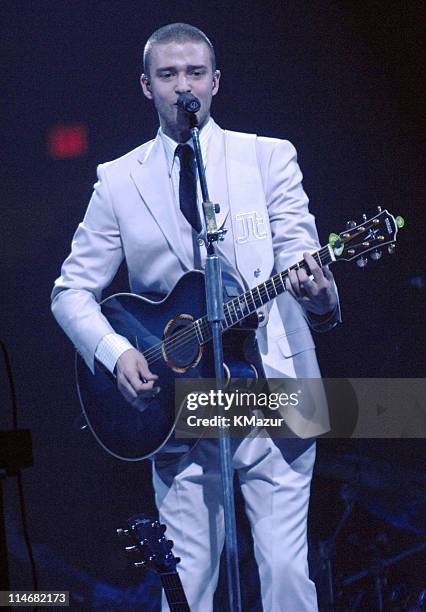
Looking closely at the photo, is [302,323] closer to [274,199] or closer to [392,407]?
[274,199]

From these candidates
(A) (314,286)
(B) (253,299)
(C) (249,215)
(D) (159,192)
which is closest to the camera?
(A) (314,286)

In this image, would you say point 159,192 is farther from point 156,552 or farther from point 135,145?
point 156,552

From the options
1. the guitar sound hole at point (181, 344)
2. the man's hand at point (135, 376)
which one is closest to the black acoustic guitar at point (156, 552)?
the man's hand at point (135, 376)

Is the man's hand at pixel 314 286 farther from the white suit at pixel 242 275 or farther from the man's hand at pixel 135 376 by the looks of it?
the man's hand at pixel 135 376

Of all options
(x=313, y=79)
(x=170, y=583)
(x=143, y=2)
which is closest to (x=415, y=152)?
(x=313, y=79)

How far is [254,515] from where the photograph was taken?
8.70 feet

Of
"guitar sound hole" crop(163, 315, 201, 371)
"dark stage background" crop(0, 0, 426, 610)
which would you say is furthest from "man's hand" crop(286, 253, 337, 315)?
"dark stage background" crop(0, 0, 426, 610)

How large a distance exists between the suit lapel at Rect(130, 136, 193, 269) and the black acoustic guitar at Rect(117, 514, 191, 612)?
83cm

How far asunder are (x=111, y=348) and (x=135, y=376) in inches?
5.9

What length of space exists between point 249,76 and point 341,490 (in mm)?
1627

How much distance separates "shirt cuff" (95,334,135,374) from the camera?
2.70 m

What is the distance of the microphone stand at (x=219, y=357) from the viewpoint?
2.20 meters

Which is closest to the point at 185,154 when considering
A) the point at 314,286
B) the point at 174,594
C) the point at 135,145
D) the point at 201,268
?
the point at 201,268

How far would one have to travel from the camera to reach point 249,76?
320cm
